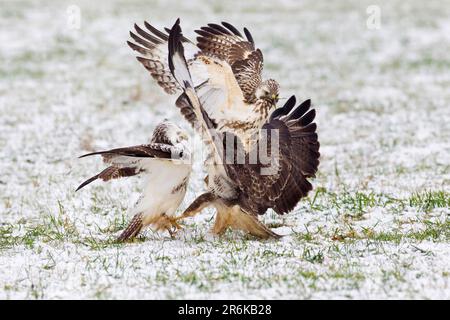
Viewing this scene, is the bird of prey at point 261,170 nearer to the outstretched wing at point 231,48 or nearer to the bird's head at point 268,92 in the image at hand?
the bird's head at point 268,92

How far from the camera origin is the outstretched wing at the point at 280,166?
6.79 meters

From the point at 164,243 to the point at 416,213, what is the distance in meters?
2.41

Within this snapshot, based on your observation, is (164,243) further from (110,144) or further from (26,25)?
(26,25)

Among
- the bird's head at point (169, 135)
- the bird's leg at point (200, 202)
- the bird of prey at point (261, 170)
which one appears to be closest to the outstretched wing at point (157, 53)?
A: the bird of prey at point (261, 170)

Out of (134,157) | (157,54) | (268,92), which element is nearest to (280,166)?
(268,92)

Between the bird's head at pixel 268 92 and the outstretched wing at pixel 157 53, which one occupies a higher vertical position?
the outstretched wing at pixel 157 53

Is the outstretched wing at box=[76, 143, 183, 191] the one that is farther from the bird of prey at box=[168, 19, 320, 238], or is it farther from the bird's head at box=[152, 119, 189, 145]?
the bird of prey at box=[168, 19, 320, 238]

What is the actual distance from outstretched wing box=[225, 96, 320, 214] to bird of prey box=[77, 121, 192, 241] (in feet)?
1.42

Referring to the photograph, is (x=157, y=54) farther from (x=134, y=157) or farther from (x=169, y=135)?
(x=134, y=157)

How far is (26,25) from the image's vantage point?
19656 mm

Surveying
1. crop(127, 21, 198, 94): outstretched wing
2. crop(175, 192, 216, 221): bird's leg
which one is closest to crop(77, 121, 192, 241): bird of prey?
crop(175, 192, 216, 221): bird's leg

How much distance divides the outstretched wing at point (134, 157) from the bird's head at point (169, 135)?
→ 0.17 m

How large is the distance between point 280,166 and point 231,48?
143 centimetres

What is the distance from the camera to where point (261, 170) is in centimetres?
690
